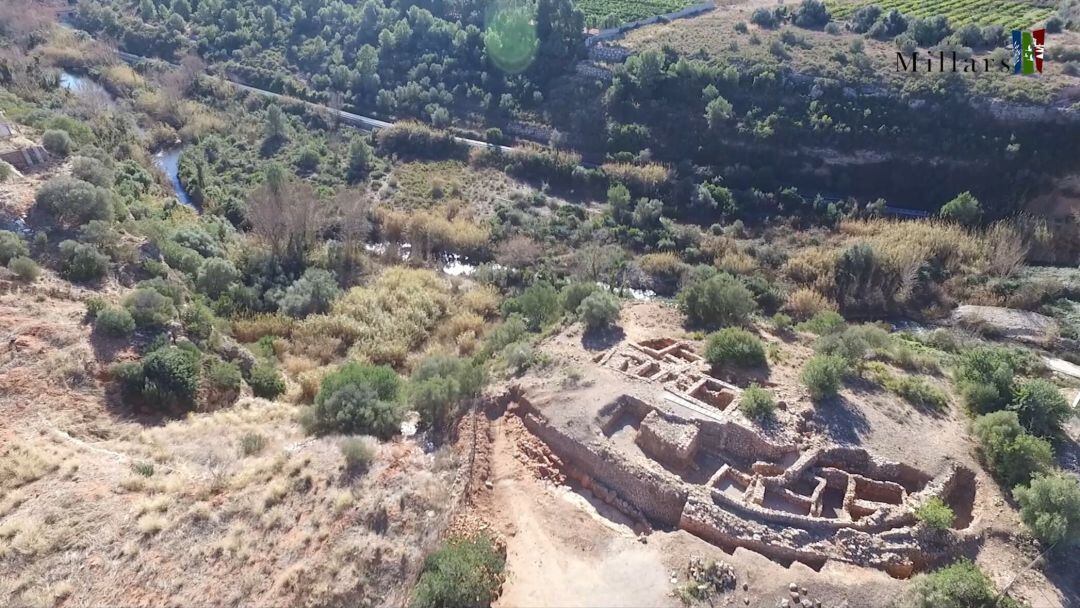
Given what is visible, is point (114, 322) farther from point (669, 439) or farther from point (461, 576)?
point (669, 439)

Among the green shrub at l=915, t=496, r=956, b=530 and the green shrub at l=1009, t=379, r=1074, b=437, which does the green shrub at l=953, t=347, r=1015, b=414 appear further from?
the green shrub at l=915, t=496, r=956, b=530

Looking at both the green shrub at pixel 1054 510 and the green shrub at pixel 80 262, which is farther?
the green shrub at pixel 80 262

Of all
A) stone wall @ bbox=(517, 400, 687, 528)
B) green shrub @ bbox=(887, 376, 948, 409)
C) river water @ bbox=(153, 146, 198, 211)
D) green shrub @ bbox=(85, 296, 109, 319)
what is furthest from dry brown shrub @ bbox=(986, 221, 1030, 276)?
river water @ bbox=(153, 146, 198, 211)

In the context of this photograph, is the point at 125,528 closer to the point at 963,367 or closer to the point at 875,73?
the point at 963,367

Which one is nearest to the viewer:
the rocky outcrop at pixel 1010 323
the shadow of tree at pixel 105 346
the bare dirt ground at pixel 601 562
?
the bare dirt ground at pixel 601 562

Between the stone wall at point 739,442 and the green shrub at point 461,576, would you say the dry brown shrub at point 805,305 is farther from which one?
the green shrub at point 461,576

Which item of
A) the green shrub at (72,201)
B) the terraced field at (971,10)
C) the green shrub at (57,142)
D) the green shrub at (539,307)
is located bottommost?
the green shrub at (539,307)

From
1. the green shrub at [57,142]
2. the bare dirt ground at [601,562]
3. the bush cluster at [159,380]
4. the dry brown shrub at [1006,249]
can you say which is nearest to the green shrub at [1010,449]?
A: the bare dirt ground at [601,562]
